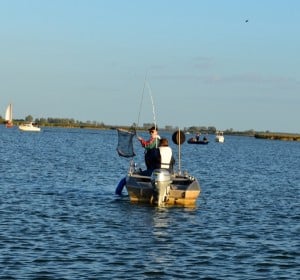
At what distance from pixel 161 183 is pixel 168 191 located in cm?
116

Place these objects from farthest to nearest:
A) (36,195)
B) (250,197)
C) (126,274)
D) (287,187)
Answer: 1. (287,187)
2. (250,197)
3. (36,195)
4. (126,274)

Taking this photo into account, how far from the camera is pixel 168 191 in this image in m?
31.4

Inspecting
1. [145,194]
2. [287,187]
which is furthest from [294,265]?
[287,187]

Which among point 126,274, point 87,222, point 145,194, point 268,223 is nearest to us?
point 126,274

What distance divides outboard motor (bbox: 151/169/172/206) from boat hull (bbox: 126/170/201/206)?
0.08 m

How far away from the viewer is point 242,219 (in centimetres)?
3011

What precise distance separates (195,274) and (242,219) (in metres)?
11.3

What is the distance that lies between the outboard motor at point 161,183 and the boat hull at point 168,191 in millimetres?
76

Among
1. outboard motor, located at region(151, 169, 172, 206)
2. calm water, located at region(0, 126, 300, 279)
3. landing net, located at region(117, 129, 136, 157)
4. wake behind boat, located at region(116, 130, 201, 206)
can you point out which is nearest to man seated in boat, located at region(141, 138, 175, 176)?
wake behind boat, located at region(116, 130, 201, 206)

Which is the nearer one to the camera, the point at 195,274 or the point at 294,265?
the point at 195,274

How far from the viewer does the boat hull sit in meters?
31.7

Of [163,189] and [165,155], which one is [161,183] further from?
[165,155]

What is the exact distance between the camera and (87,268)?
62.8 feet

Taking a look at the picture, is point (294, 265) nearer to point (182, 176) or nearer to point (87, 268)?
point (87, 268)
